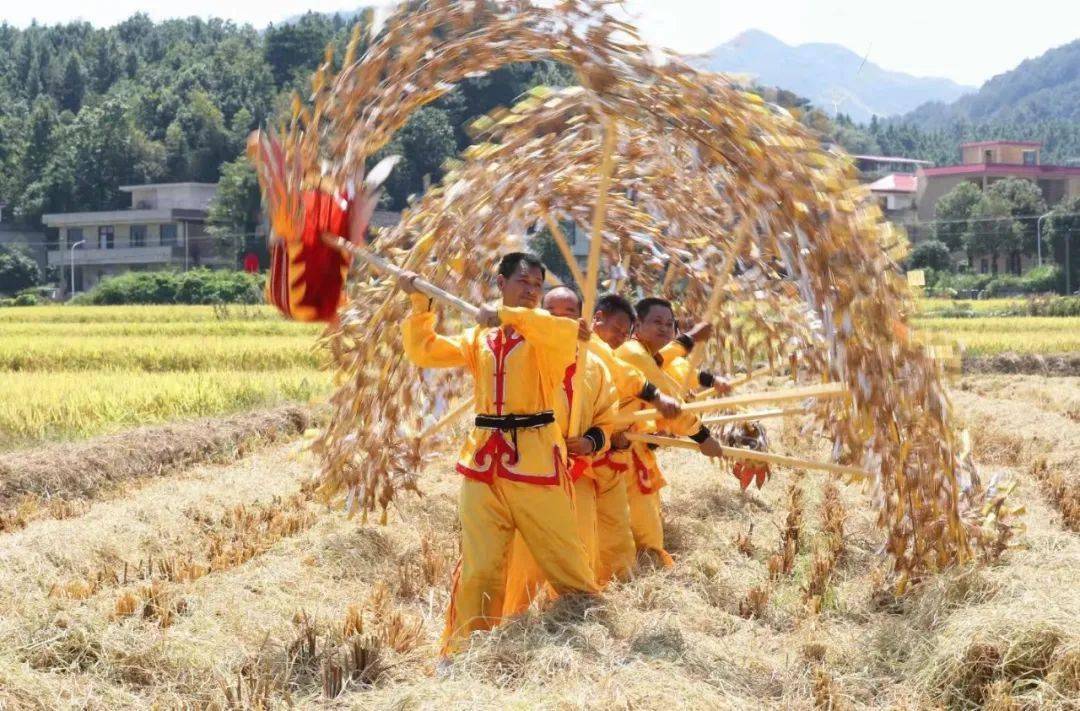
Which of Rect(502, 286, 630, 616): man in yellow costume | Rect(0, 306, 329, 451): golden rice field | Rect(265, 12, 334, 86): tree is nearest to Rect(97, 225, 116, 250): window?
Rect(265, 12, 334, 86): tree

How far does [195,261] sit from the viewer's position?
6444cm

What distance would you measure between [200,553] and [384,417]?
3.72 ft

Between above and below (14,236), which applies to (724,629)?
below

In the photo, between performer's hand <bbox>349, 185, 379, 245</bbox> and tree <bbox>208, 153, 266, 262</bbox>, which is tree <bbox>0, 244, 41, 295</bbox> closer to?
tree <bbox>208, 153, 266, 262</bbox>

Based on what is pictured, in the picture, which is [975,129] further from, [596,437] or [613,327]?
[596,437]

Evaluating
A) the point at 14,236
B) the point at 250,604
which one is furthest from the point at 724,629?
the point at 14,236

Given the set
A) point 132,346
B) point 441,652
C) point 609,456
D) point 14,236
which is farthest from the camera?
point 14,236

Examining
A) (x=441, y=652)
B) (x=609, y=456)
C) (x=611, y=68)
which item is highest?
(x=611, y=68)

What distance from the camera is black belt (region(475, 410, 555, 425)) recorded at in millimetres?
5074

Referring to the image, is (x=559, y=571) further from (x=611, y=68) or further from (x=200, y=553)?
(x=200, y=553)

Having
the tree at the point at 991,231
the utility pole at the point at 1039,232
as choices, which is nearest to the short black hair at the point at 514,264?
the utility pole at the point at 1039,232

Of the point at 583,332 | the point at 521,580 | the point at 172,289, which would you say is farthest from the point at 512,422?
→ the point at 172,289

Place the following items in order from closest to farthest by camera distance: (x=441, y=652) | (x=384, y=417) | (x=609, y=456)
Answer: (x=441, y=652) → (x=609, y=456) → (x=384, y=417)

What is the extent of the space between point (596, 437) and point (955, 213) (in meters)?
54.8
